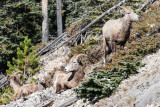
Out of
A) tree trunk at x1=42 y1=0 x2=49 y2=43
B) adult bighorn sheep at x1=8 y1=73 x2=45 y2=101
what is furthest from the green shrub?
tree trunk at x1=42 y1=0 x2=49 y2=43

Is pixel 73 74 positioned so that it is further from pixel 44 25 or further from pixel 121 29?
pixel 44 25

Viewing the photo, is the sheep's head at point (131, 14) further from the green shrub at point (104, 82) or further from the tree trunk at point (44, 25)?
the tree trunk at point (44, 25)

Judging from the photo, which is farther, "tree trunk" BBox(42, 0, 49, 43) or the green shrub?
"tree trunk" BBox(42, 0, 49, 43)

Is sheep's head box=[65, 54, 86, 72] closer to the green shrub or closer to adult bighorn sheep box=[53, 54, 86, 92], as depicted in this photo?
adult bighorn sheep box=[53, 54, 86, 92]

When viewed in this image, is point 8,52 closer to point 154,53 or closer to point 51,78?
point 51,78

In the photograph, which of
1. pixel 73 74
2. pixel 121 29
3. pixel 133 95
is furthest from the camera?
pixel 73 74

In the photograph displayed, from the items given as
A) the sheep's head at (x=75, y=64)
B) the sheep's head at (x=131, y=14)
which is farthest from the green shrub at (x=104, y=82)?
the sheep's head at (x=131, y=14)

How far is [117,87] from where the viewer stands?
772 centimetres

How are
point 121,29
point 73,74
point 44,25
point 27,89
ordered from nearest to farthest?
point 121,29 < point 73,74 < point 27,89 < point 44,25

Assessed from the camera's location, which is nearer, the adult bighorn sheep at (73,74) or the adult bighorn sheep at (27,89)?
the adult bighorn sheep at (73,74)

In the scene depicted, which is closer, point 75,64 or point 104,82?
point 104,82

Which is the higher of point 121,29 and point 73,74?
point 121,29

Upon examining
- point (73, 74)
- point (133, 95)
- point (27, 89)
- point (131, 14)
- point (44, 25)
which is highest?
point (131, 14)

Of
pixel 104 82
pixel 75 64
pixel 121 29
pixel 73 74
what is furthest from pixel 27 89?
pixel 104 82
